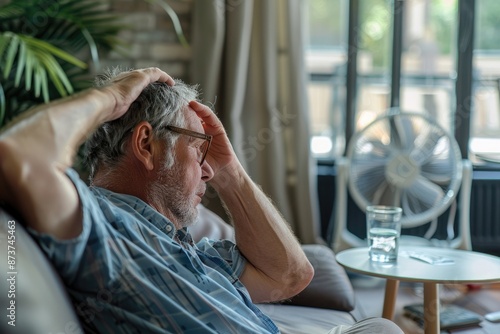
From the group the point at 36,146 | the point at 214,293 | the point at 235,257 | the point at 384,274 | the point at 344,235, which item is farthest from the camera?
the point at 344,235

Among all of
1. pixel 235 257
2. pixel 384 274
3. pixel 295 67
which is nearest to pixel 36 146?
pixel 235 257

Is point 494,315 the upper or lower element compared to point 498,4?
lower

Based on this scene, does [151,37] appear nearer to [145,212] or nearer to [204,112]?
[204,112]

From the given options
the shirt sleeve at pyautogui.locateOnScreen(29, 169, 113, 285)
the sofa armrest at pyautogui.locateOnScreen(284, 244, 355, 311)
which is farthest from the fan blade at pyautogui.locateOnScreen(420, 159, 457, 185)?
the shirt sleeve at pyautogui.locateOnScreen(29, 169, 113, 285)

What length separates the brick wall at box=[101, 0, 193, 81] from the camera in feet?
12.2

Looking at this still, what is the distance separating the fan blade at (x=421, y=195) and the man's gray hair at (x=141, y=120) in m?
2.05

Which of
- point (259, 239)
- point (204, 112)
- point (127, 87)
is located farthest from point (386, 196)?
point (127, 87)

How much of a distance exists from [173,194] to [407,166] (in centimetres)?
201

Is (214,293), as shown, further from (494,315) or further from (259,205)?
(494,315)

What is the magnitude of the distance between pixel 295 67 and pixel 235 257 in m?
2.13

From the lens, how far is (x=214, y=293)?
1.43 m

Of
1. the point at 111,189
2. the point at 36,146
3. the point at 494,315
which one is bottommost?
the point at 494,315

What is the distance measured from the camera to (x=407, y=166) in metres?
3.33

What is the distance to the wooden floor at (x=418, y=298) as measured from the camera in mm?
3010
